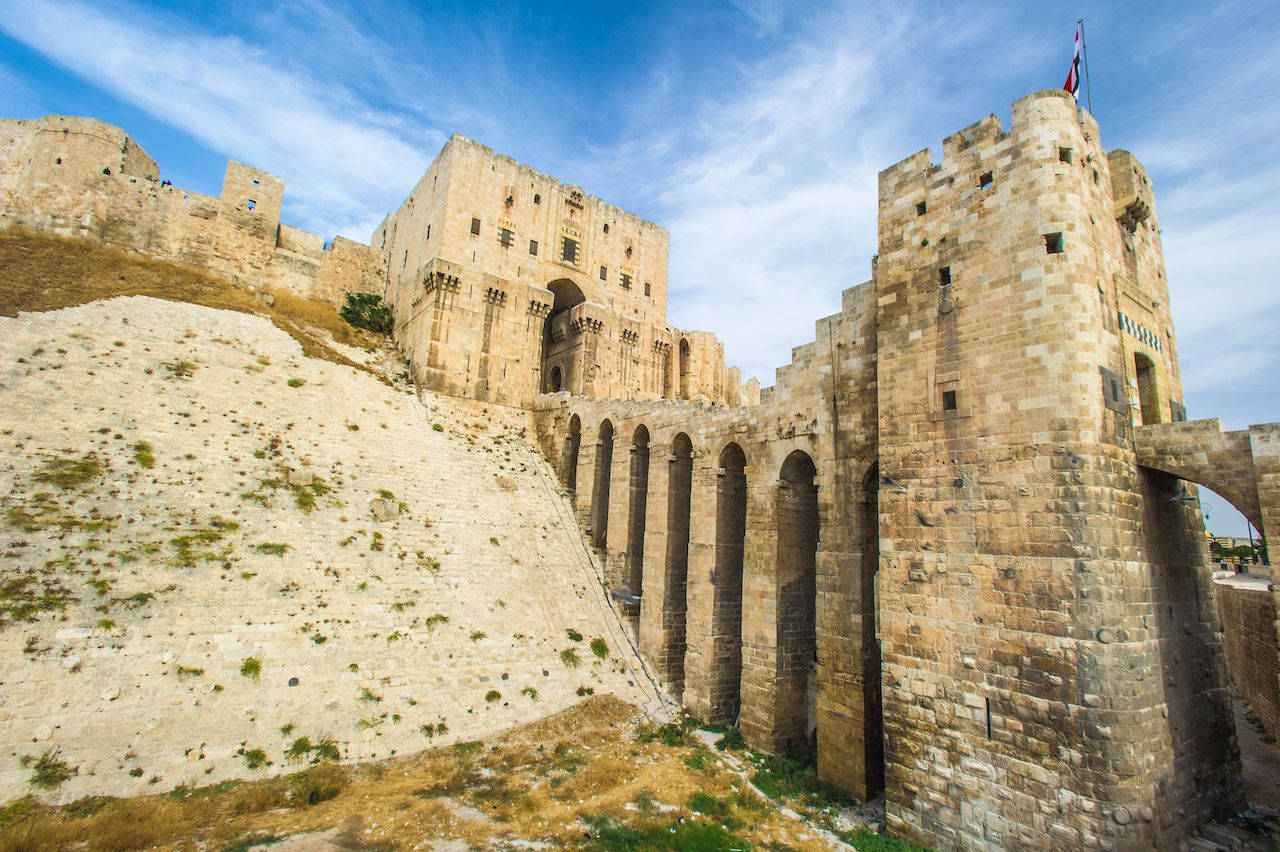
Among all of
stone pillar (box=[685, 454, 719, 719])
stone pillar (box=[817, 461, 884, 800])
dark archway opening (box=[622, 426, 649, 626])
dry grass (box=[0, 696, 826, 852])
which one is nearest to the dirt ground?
stone pillar (box=[817, 461, 884, 800])

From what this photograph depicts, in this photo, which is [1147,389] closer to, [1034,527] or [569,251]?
[1034,527]

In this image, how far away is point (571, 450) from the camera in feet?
89.0

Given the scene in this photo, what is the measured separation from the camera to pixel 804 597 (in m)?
15.2

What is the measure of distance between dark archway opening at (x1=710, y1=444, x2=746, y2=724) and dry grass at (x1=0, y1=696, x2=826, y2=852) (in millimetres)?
2957

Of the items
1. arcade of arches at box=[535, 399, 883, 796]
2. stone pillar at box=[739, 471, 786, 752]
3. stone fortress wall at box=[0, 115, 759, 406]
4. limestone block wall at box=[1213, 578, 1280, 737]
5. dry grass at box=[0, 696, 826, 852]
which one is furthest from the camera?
stone fortress wall at box=[0, 115, 759, 406]

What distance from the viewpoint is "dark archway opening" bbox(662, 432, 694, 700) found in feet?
61.1

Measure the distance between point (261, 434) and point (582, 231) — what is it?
76.6 ft

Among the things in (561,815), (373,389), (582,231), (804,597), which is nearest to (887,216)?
(804,597)

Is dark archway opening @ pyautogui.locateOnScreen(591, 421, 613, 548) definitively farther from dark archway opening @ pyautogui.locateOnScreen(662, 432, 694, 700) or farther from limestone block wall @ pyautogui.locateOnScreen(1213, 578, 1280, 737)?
limestone block wall @ pyautogui.locateOnScreen(1213, 578, 1280, 737)

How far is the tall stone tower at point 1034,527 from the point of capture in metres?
8.91

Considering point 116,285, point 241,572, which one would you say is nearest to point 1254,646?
point 241,572

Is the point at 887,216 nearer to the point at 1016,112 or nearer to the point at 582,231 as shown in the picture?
the point at 1016,112

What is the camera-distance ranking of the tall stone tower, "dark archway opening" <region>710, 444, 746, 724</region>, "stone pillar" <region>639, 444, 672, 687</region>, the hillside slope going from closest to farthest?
the tall stone tower, the hillside slope, "dark archway opening" <region>710, 444, 746, 724</region>, "stone pillar" <region>639, 444, 672, 687</region>

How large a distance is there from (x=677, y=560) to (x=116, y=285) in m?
24.5
